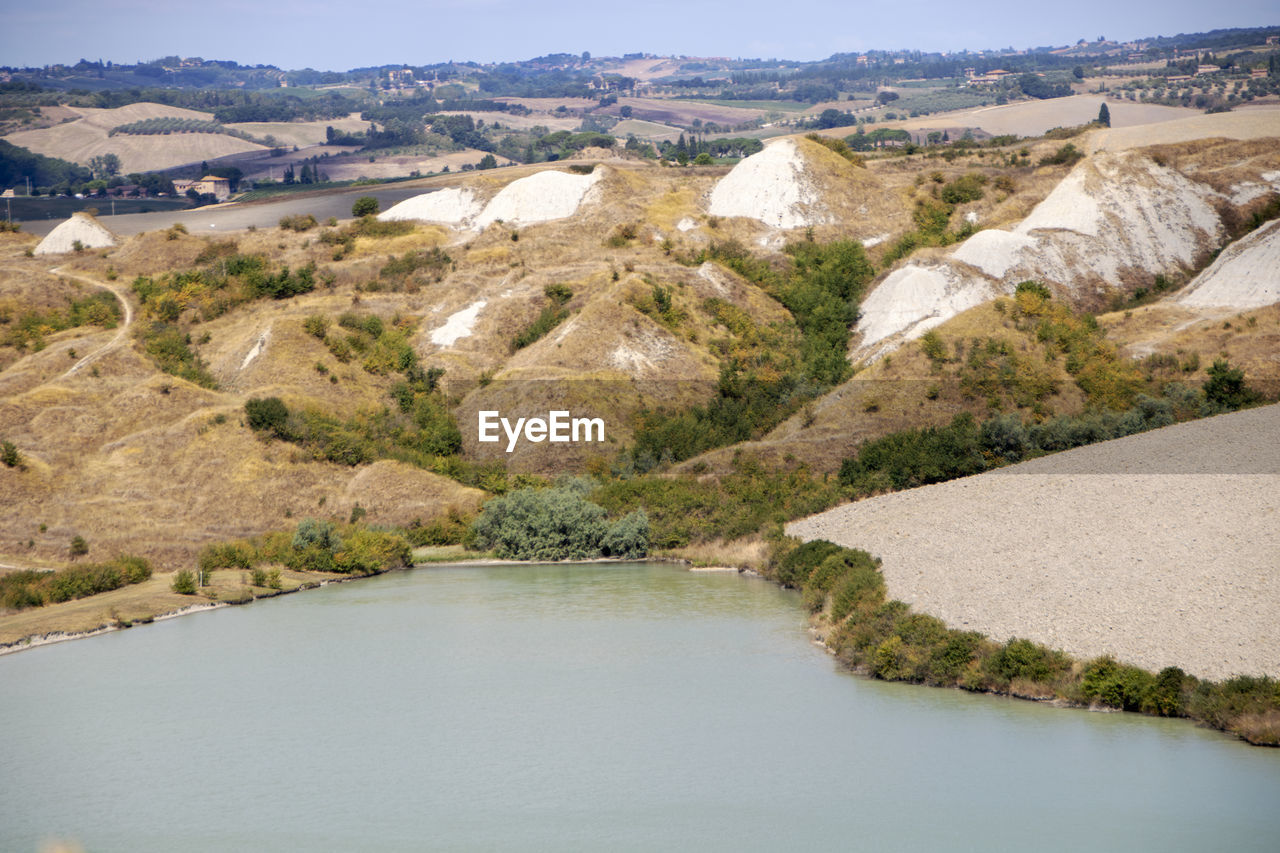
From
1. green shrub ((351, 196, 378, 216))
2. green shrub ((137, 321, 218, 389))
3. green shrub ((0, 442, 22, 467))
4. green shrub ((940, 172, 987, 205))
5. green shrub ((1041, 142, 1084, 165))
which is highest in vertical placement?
green shrub ((1041, 142, 1084, 165))

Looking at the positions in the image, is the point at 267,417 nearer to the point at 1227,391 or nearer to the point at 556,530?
the point at 556,530

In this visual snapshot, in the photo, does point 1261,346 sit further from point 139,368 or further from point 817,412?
point 139,368

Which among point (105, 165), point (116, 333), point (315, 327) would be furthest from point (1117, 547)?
point (105, 165)

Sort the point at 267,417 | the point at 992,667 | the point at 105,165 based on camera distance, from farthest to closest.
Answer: the point at 105,165
the point at 267,417
the point at 992,667

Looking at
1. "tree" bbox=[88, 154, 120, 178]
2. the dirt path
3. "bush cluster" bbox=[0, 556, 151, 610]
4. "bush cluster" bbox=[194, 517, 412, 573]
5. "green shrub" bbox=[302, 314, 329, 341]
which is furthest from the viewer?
"tree" bbox=[88, 154, 120, 178]

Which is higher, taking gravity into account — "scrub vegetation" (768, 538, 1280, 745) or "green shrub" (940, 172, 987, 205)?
"green shrub" (940, 172, 987, 205)

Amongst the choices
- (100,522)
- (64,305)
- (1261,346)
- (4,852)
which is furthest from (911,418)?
(64,305)

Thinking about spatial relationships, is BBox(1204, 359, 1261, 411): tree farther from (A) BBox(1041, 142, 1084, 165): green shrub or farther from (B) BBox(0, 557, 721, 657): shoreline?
(A) BBox(1041, 142, 1084, 165): green shrub

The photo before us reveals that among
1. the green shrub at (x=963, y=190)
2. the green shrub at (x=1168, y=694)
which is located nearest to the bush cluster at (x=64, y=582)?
the green shrub at (x=1168, y=694)

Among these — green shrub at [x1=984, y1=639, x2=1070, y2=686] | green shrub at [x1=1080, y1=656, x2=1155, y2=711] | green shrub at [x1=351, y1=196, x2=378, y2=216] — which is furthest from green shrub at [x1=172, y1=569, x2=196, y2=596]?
green shrub at [x1=351, y1=196, x2=378, y2=216]

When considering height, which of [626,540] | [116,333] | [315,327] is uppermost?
[315,327]
